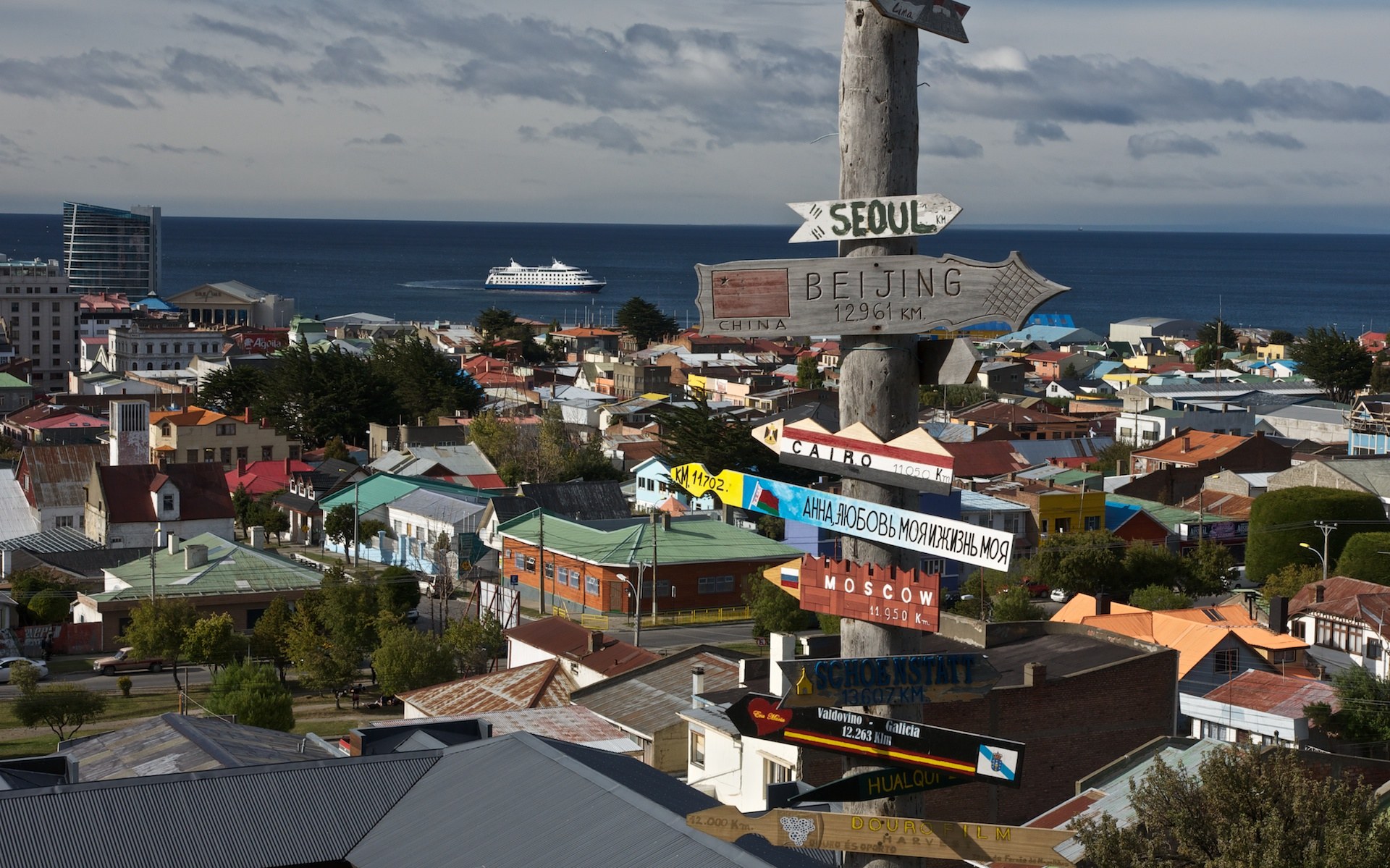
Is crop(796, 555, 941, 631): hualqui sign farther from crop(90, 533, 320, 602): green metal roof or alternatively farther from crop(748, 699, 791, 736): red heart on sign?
crop(90, 533, 320, 602): green metal roof

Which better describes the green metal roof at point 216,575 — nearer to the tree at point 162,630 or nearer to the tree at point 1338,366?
the tree at point 162,630

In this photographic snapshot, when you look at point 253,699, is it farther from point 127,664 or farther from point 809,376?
point 809,376

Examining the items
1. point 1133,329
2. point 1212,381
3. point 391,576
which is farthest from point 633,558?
point 1133,329

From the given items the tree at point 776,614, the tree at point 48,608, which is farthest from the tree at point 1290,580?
the tree at point 48,608

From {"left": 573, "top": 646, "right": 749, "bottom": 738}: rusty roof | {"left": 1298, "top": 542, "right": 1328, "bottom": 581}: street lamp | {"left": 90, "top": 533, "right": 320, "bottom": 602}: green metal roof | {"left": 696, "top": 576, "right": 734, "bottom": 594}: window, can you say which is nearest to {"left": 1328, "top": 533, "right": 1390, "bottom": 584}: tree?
{"left": 1298, "top": 542, "right": 1328, "bottom": 581}: street lamp

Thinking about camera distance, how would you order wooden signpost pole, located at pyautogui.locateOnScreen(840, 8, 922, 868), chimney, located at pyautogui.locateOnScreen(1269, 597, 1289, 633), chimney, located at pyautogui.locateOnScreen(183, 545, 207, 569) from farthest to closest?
chimney, located at pyautogui.locateOnScreen(183, 545, 207, 569) → chimney, located at pyautogui.locateOnScreen(1269, 597, 1289, 633) → wooden signpost pole, located at pyautogui.locateOnScreen(840, 8, 922, 868)
